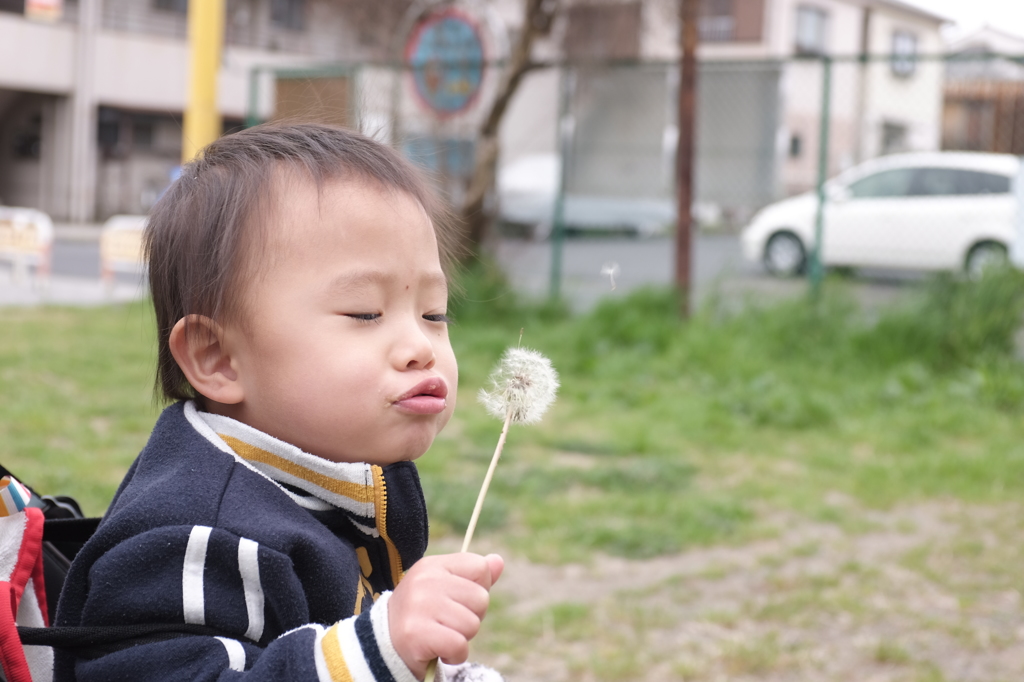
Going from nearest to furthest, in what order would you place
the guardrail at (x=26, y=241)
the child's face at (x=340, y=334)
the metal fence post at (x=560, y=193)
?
the child's face at (x=340, y=334) < the metal fence post at (x=560, y=193) < the guardrail at (x=26, y=241)

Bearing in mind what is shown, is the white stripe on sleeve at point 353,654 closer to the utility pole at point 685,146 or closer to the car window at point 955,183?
the utility pole at point 685,146

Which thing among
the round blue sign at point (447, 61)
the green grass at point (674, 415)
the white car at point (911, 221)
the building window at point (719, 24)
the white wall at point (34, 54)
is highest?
the building window at point (719, 24)

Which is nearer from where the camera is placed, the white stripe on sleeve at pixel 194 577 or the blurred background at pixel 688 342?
→ the white stripe on sleeve at pixel 194 577

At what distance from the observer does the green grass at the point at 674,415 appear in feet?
13.4

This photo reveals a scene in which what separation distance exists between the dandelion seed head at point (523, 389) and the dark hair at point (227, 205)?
0.68ft

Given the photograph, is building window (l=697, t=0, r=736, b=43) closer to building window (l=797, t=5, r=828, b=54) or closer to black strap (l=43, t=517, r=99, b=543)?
building window (l=797, t=5, r=828, b=54)

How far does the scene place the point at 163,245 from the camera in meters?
1.26

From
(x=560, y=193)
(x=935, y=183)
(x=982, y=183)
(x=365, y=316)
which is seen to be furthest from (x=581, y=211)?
(x=365, y=316)

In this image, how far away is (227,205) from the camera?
3.94 ft

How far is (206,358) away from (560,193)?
692 cm

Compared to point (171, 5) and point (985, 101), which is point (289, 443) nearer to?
point (985, 101)

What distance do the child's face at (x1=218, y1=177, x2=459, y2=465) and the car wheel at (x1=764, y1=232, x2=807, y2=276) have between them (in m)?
6.51

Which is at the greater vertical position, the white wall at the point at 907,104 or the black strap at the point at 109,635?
the white wall at the point at 907,104

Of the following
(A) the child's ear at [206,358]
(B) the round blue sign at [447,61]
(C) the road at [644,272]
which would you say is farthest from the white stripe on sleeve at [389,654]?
(B) the round blue sign at [447,61]
